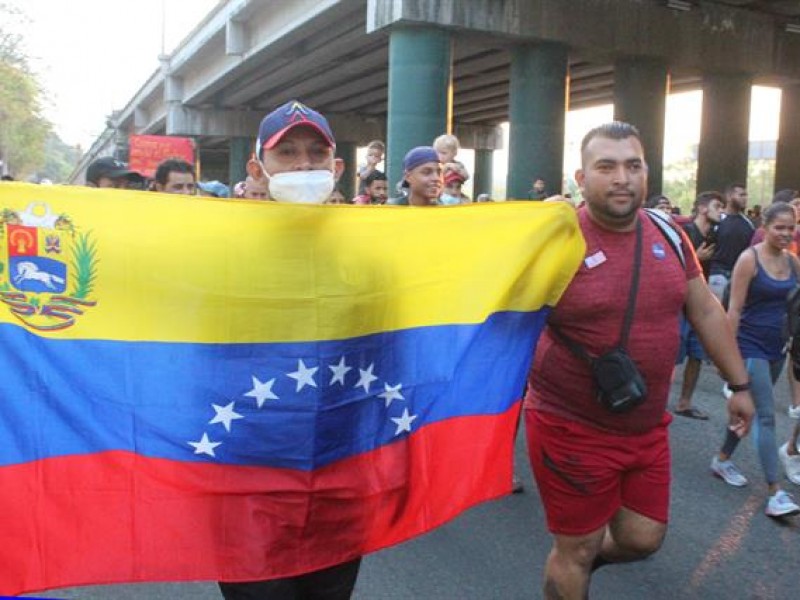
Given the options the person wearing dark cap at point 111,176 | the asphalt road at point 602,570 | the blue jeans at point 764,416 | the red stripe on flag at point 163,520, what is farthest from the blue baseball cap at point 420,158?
the red stripe on flag at point 163,520

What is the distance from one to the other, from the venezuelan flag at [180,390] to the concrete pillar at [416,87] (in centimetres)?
1754

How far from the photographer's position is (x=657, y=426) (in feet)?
11.7

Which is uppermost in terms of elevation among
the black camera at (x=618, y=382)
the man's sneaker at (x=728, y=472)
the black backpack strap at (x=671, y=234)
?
the black backpack strap at (x=671, y=234)

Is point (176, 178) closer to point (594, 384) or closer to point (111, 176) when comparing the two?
point (111, 176)

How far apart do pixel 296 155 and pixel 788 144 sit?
1238 inches

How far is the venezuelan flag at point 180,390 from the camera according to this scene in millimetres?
2703

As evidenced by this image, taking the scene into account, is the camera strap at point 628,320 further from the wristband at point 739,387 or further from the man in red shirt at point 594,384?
the wristband at point 739,387

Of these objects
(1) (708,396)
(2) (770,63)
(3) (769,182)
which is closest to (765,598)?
(1) (708,396)

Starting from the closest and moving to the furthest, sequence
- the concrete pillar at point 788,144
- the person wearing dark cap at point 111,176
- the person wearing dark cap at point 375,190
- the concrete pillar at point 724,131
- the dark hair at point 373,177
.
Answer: the person wearing dark cap at point 111,176
the person wearing dark cap at point 375,190
the dark hair at point 373,177
the concrete pillar at point 724,131
the concrete pillar at point 788,144

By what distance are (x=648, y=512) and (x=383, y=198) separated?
5.33 meters

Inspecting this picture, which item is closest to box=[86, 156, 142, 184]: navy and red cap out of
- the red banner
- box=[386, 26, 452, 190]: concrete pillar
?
box=[386, 26, 452, 190]: concrete pillar

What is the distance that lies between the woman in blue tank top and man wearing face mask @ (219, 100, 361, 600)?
11.6ft

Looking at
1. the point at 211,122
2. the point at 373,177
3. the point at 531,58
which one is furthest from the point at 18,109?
the point at 373,177

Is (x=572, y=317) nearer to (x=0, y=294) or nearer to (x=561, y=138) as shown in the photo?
(x=0, y=294)
